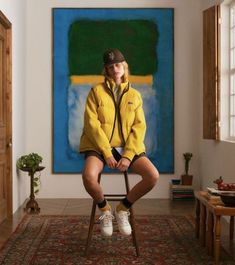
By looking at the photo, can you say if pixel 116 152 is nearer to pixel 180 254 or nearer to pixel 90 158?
pixel 90 158

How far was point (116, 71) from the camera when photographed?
4.16 m

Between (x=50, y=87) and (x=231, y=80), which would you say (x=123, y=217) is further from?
(x=50, y=87)

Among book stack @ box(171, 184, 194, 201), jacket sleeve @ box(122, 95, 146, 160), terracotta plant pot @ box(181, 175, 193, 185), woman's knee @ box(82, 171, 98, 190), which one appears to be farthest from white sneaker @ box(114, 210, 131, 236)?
terracotta plant pot @ box(181, 175, 193, 185)

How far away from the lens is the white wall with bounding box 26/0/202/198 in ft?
23.8

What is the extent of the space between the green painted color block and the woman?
3.07 metres

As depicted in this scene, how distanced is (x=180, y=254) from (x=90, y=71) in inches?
149

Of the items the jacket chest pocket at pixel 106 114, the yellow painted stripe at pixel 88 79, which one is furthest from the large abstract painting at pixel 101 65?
the jacket chest pocket at pixel 106 114

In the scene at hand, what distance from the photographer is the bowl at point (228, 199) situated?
12.4 ft

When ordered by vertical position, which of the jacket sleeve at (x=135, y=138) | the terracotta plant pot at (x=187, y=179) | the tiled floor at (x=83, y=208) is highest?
the jacket sleeve at (x=135, y=138)

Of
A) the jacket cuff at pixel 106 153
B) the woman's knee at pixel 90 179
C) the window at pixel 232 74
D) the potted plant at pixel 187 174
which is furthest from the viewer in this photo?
the potted plant at pixel 187 174

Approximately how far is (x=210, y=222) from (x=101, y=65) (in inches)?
147

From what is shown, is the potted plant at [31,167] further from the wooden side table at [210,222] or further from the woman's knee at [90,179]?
the woman's knee at [90,179]

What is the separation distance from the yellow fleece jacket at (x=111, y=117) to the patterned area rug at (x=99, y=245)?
0.82m

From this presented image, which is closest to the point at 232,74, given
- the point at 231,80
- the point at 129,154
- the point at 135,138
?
the point at 231,80
